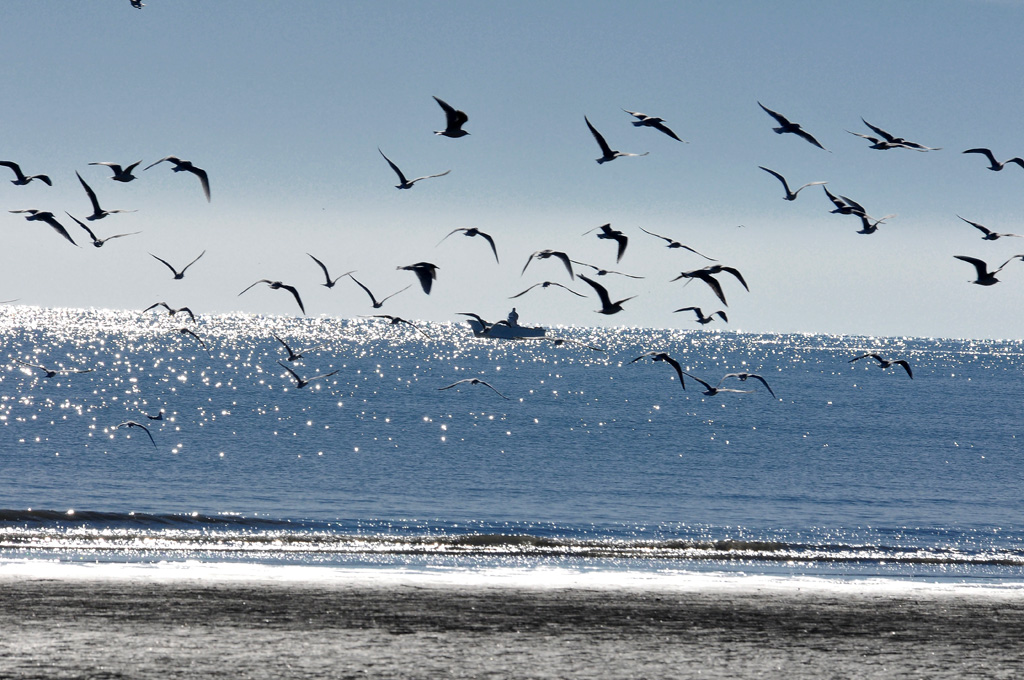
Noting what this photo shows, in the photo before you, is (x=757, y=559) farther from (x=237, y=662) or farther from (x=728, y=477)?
(x=728, y=477)

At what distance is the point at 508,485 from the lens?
5022cm

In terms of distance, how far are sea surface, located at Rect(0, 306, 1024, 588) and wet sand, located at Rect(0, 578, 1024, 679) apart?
3.61 m

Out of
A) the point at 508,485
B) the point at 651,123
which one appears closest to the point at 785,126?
the point at 651,123

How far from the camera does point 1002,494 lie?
51906mm

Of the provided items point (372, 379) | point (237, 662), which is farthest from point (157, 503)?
point (372, 379)

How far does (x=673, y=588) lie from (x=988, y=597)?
19.3 feet

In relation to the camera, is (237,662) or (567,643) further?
(567,643)

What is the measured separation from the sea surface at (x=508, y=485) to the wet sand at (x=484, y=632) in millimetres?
3613

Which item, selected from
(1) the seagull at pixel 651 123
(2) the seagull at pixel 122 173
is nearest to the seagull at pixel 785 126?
(1) the seagull at pixel 651 123

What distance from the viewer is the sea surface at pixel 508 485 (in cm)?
2734

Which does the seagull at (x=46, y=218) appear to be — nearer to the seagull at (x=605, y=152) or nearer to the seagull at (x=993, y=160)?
the seagull at (x=605, y=152)

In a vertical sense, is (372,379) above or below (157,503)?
above

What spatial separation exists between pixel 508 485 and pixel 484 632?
34.2 m

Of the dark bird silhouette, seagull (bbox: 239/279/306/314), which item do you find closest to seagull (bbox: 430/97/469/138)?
the dark bird silhouette
